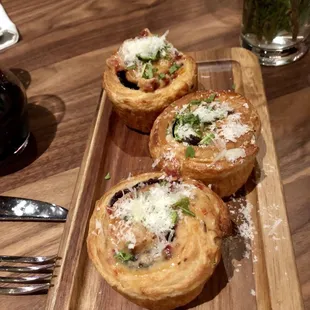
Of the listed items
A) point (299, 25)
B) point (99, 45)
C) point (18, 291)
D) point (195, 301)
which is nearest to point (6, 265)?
point (18, 291)

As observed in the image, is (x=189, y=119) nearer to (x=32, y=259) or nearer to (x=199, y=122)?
(x=199, y=122)

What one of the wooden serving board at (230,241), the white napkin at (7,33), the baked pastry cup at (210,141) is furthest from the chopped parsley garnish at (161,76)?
the white napkin at (7,33)

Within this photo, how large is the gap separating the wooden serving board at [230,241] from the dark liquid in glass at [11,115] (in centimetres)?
29

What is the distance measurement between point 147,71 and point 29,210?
675 millimetres

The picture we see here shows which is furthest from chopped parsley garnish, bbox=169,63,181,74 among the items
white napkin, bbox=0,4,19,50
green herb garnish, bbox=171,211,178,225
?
white napkin, bbox=0,4,19,50

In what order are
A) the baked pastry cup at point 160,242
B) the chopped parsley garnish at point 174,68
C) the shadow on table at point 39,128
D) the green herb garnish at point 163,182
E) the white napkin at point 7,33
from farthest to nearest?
1. the white napkin at point 7,33
2. the shadow on table at point 39,128
3. the chopped parsley garnish at point 174,68
4. the green herb garnish at point 163,182
5. the baked pastry cup at point 160,242

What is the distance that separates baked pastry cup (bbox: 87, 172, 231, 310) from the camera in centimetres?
120

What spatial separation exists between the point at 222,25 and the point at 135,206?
4.38ft

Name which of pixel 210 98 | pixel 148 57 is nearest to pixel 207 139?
pixel 210 98

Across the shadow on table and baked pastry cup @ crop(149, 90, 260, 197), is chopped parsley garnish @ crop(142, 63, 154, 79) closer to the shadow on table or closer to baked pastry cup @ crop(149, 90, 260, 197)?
baked pastry cup @ crop(149, 90, 260, 197)

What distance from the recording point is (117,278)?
48.3 inches

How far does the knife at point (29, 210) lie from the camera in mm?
1583

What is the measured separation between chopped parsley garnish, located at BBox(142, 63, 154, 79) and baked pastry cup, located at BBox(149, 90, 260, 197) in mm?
171

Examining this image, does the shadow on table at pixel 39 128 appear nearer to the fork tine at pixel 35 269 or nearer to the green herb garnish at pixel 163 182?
the fork tine at pixel 35 269
